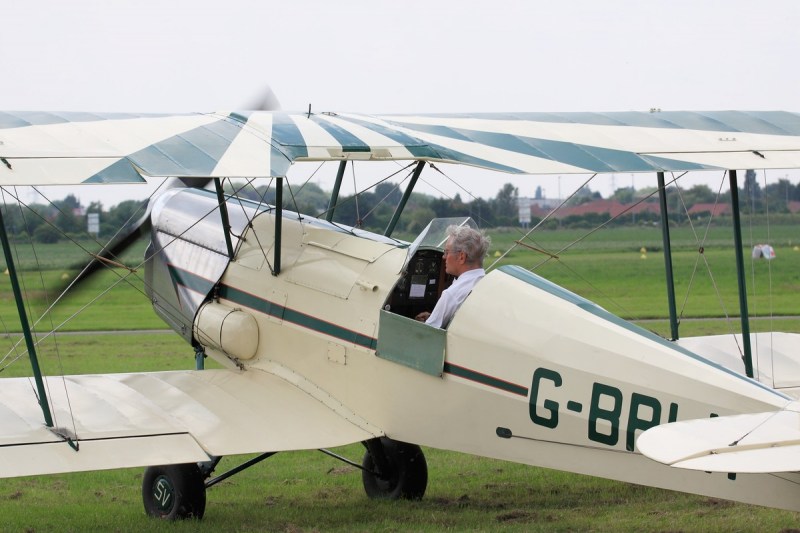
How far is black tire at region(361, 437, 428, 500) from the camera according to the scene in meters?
7.29

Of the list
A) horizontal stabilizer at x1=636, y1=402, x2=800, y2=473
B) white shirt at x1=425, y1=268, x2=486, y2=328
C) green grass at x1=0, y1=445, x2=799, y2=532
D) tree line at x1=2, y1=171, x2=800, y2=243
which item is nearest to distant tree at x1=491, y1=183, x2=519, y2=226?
tree line at x1=2, y1=171, x2=800, y2=243

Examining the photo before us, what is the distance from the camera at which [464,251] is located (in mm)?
6426

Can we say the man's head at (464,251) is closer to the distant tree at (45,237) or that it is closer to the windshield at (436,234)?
the windshield at (436,234)

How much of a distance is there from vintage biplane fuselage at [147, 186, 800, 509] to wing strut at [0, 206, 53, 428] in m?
1.52

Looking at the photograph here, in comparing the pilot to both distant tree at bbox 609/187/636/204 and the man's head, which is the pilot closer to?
the man's head

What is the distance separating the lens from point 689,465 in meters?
4.27

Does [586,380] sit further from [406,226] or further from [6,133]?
[406,226]

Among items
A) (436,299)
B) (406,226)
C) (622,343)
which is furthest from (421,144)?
(406,226)

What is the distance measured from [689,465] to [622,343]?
4.93ft

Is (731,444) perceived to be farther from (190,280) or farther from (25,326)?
(190,280)

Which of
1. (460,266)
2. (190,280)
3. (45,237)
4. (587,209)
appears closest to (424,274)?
(460,266)

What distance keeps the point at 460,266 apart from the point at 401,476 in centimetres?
166

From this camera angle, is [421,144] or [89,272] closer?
[421,144]

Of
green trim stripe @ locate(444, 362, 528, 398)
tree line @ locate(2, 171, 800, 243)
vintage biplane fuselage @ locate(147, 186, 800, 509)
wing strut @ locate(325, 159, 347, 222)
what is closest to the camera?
vintage biplane fuselage @ locate(147, 186, 800, 509)
